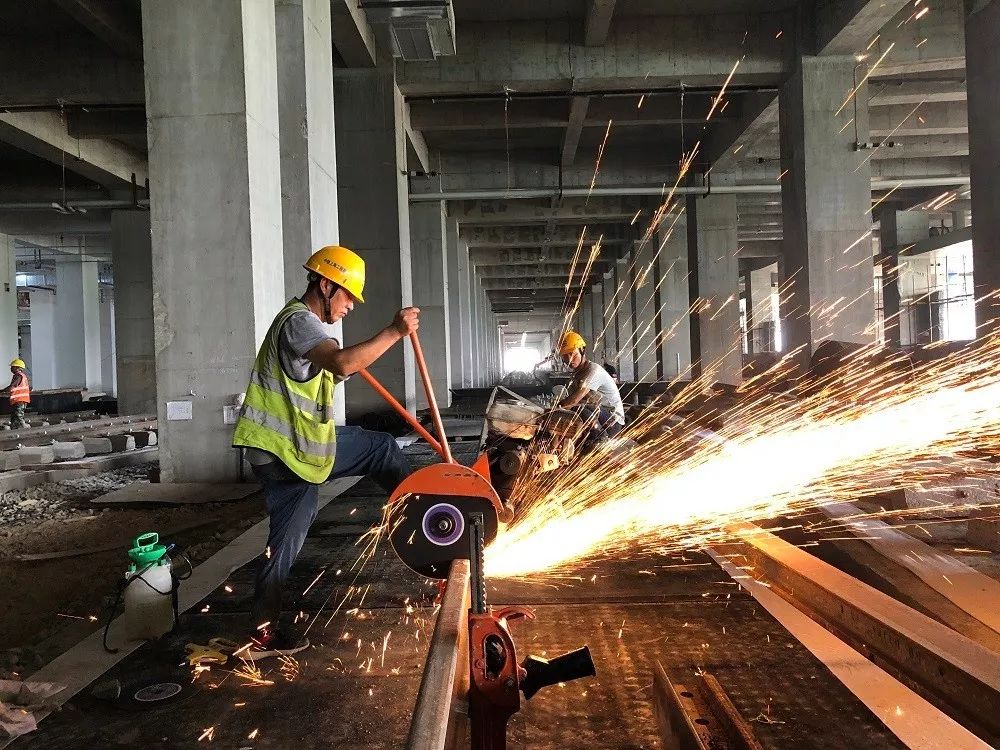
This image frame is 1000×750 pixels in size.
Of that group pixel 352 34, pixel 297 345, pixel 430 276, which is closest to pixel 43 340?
pixel 430 276

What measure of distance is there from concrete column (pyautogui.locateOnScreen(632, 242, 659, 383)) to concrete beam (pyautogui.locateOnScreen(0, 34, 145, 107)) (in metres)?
15.7

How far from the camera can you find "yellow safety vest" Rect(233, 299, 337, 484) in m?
2.96

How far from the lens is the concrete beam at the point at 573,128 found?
13.5 m

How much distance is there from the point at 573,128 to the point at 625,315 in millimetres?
16907

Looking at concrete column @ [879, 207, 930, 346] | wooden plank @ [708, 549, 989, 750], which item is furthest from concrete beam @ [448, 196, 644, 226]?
wooden plank @ [708, 549, 989, 750]

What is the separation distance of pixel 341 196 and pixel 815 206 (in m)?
7.72

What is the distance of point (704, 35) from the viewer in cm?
1230

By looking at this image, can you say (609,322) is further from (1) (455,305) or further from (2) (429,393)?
(2) (429,393)

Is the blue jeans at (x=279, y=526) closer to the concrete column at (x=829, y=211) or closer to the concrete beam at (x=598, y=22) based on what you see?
the concrete beam at (x=598, y=22)

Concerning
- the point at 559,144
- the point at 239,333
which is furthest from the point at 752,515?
the point at 559,144

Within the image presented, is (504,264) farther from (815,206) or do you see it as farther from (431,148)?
(815,206)

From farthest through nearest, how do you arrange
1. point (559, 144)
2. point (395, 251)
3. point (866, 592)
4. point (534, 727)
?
1. point (559, 144)
2. point (395, 251)
3. point (866, 592)
4. point (534, 727)

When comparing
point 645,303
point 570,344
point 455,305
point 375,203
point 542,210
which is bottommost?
point 570,344

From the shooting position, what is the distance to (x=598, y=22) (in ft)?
37.4
